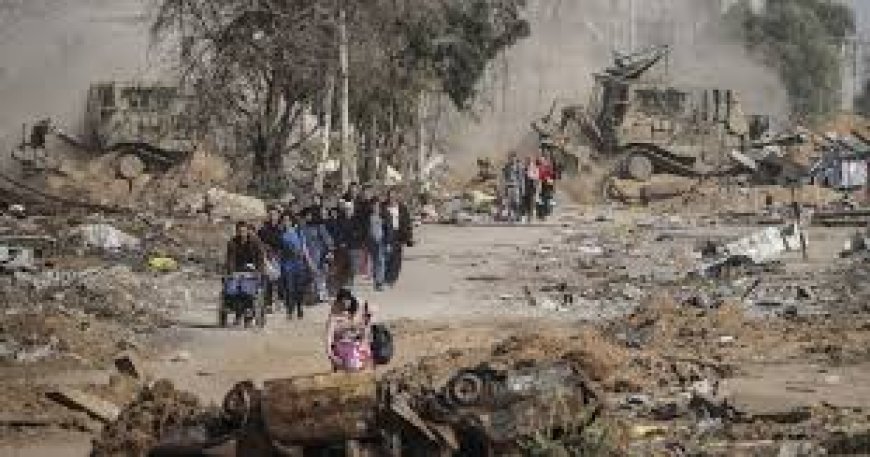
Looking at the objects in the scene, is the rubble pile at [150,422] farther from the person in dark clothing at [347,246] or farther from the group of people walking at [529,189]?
the group of people walking at [529,189]

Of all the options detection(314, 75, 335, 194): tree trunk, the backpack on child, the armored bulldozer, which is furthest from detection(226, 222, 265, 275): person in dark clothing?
the armored bulldozer

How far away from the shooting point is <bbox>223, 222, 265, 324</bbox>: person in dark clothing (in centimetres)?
1628

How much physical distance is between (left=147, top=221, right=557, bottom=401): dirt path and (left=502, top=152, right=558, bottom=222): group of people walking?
23.1ft

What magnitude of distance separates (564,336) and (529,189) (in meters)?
16.4

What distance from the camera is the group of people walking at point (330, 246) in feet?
56.4

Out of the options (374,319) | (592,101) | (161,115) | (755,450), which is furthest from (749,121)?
(755,450)

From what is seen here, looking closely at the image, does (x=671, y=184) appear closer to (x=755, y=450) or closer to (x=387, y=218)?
(x=387, y=218)

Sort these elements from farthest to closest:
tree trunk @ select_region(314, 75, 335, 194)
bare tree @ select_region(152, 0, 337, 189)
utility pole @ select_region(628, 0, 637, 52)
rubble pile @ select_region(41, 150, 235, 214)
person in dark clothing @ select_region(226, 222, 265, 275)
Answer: utility pole @ select_region(628, 0, 637, 52)
rubble pile @ select_region(41, 150, 235, 214)
bare tree @ select_region(152, 0, 337, 189)
tree trunk @ select_region(314, 75, 335, 194)
person in dark clothing @ select_region(226, 222, 265, 275)

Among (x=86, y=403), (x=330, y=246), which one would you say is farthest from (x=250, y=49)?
(x=86, y=403)

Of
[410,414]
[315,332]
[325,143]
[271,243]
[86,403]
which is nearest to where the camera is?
[410,414]

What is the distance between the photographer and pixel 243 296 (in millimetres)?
16281

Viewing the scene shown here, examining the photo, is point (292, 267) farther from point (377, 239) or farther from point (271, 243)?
point (377, 239)

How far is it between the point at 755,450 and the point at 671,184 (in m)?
32.5

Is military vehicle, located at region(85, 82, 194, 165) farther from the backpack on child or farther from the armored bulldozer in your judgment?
the backpack on child
